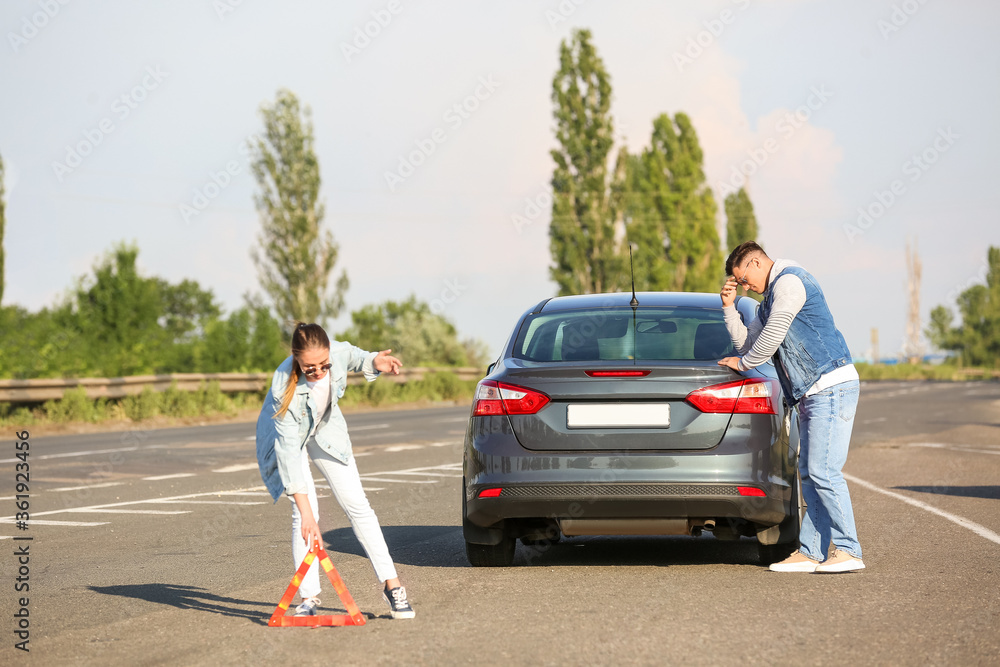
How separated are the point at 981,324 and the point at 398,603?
371 feet

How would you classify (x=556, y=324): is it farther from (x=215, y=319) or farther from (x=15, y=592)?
(x=215, y=319)

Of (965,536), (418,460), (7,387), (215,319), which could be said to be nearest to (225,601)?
(965,536)

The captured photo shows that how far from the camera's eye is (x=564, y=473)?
655 cm

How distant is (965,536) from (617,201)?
4657cm

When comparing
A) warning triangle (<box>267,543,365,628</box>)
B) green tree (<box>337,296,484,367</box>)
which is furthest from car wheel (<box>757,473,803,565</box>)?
green tree (<box>337,296,484,367</box>)

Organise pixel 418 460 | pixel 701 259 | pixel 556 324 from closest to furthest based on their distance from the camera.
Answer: pixel 556 324 → pixel 418 460 → pixel 701 259

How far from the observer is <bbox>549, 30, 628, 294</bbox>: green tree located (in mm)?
53938

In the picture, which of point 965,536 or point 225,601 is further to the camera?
point 965,536

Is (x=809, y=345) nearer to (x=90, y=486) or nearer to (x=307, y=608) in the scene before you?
(x=307, y=608)

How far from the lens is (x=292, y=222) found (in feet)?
174

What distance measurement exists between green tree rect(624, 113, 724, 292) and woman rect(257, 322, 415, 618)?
60495 millimetres

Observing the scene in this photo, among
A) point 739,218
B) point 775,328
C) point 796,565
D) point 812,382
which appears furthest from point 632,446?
point 739,218

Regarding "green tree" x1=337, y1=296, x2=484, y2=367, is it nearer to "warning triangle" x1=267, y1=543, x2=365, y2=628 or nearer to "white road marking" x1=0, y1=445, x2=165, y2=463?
"white road marking" x1=0, y1=445, x2=165, y2=463

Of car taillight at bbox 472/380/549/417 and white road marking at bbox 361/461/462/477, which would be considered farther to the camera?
white road marking at bbox 361/461/462/477
